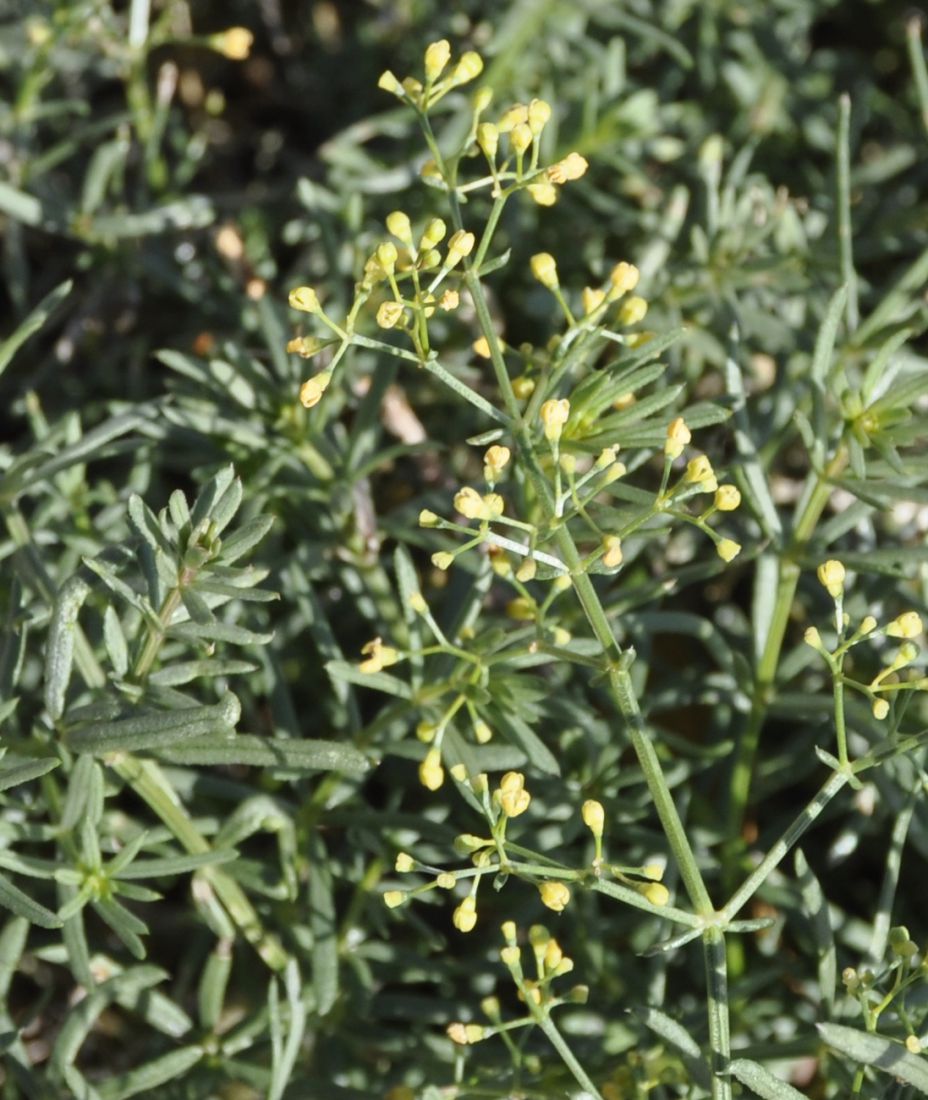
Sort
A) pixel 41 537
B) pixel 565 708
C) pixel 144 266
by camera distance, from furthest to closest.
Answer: pixel 144 266, pixel 41 537, pixel 565 708

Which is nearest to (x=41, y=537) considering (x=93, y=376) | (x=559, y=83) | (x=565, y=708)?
(x=93, y=376)

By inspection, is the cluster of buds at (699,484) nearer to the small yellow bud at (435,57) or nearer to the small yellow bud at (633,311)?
the small yellow bud at (633,311)

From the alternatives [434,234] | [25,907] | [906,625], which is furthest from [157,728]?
[906,625]

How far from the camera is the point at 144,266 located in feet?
11.1

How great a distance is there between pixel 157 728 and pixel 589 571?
2.34 ft

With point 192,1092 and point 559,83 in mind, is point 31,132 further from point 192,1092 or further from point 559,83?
point 192,1092

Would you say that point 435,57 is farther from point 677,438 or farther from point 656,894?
point 656,894

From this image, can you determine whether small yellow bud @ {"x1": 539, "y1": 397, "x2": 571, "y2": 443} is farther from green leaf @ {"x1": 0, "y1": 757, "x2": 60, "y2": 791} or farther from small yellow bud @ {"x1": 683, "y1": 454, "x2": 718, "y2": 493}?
green leaf @ {"x1": 0, "y1": 757, "x2": 60, "y2": 791}

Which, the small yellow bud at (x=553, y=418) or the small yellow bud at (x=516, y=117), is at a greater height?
the small yellow bud at (x=516, y=117)

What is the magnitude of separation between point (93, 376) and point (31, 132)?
0.65m

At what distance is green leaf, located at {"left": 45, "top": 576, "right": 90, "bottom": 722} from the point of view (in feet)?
7.11

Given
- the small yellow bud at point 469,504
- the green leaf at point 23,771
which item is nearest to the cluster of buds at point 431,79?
the small yellow bud at point 469,504

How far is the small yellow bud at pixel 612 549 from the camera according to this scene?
6.37ft

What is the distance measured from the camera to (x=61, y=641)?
219 centimetres
